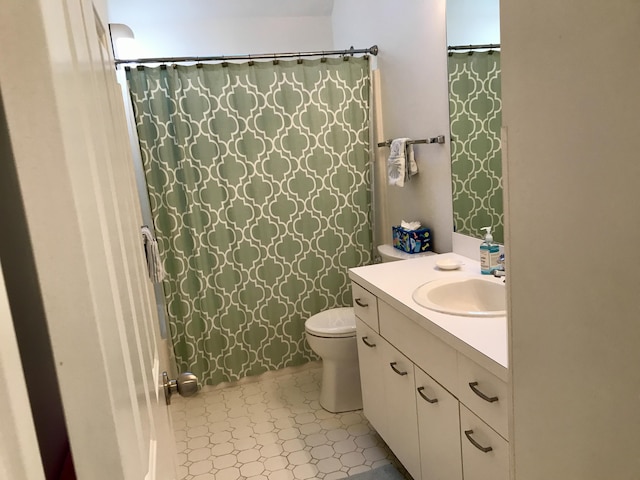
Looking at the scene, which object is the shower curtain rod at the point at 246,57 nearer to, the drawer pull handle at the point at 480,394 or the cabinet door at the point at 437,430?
the cabinet door at the point at 437,430

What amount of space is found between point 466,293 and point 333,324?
34.5 inches

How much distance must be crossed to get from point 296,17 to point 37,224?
126 inches

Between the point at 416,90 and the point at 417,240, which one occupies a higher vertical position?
the point at 416,90

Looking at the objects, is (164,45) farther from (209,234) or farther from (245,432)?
(245,432)

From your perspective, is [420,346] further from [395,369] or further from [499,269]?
[499,269]

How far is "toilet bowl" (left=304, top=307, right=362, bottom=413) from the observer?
8.04 ft

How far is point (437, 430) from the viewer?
5.16ft

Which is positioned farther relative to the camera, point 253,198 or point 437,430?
point 253,198

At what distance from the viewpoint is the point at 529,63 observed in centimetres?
72

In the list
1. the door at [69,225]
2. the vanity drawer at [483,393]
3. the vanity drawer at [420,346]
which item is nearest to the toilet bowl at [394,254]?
the vanity drawer at [420,346]

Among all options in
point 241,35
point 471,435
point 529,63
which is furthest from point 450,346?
point 241,35

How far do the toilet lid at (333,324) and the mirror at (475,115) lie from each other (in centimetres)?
78

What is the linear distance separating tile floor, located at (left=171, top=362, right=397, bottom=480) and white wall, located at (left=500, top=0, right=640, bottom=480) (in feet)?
→ 4.90

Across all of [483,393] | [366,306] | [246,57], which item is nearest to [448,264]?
[366,306]
